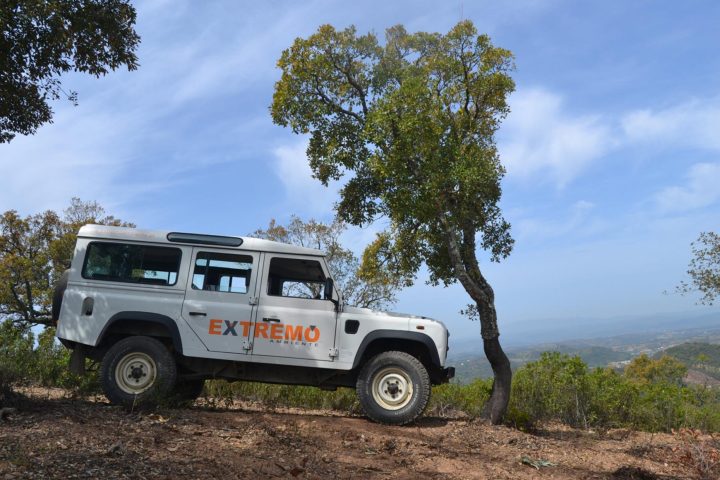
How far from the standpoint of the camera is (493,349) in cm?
899

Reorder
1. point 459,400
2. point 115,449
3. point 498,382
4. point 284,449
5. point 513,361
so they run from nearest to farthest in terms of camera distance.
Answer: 1. point 115,449
2. point 284,449
3. point 498,382
4. point 459,400
5. point 513,361

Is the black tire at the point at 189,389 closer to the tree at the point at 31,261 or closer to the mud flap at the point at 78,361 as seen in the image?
the mud flap at the point at 78,361

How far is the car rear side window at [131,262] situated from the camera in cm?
760

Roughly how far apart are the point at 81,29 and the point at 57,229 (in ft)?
79.5

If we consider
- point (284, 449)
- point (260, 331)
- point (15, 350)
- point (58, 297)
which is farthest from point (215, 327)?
point (15, 350)

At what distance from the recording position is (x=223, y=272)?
25.1 ft

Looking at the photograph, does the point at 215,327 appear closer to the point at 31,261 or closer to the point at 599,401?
the point at 599,401

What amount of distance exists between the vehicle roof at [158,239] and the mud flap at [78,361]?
1.62 meters

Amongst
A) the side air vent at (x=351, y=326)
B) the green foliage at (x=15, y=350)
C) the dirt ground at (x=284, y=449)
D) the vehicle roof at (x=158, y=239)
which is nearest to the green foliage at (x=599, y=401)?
the dirt ground at (x=284, y=449)

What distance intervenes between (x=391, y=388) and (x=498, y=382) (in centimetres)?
248

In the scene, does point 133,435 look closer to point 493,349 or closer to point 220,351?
point 220,351

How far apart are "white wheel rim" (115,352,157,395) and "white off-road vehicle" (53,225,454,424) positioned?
0.5 inches

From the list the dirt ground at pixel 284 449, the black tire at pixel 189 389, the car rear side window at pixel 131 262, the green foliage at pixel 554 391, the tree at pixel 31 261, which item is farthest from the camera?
the tree at pixel 31 261

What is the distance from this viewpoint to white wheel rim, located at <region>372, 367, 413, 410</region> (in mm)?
7329
